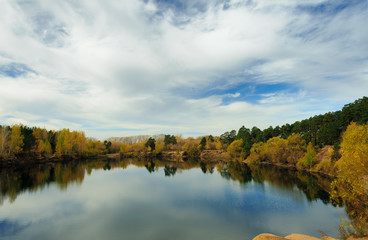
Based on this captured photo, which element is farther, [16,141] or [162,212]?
[16,141]

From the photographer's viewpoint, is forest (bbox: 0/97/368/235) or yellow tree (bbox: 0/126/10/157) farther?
yellow tree (bbox: 0/126/10/157)

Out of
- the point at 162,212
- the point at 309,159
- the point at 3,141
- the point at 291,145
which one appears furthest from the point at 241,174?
the point at 3,141

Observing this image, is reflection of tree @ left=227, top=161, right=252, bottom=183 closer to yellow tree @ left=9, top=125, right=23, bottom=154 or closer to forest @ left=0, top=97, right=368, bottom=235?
forest @ left=0, top=97, right=368, bottom=235

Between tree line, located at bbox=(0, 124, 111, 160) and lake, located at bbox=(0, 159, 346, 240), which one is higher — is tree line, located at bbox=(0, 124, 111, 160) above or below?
above

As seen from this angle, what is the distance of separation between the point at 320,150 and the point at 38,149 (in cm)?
10145

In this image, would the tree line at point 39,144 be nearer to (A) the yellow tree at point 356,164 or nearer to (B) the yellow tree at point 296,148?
(A) the yellow tree at point 356,164

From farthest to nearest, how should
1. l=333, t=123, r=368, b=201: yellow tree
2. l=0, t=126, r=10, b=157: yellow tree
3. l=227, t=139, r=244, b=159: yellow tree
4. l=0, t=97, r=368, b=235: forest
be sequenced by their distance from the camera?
l=227, t=139, r=244, b=159: yellow tree
l=0, t=126, r=10, b=157: yellow tree
l=0, t=97, r=368, b=235: forest
l=333, t=123, r=368, b=201: yellow tree

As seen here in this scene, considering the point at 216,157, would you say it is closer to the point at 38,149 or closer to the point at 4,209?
the point at 38,149

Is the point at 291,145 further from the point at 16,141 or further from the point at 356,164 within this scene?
the point at 16,141

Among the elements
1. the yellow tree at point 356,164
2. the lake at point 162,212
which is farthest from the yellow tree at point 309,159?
the yellow tree at point 356,164

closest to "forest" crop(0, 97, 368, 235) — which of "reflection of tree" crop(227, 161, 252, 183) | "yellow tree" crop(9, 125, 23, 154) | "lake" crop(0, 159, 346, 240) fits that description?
"yellow tree" crop(9, 125, 23, 154)

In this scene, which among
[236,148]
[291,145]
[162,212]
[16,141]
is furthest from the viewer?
[236,148]

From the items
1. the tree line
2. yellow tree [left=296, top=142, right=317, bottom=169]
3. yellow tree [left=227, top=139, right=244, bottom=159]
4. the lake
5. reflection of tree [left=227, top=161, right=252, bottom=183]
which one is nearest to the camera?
the lake

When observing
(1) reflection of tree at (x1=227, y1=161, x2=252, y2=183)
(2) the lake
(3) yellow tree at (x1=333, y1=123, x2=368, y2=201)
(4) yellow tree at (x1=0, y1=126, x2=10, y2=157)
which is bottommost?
(1) reflection of tree at (x1=227, y1=161, x2=252, y2=183)
